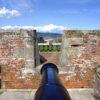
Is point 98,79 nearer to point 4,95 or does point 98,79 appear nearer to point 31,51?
point 31,51

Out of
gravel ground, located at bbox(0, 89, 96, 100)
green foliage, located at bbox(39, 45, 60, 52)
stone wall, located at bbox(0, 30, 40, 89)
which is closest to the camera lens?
gravel ground, located at bbox(0, 89, 96, 100)

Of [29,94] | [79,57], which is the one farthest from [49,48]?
[29,94]

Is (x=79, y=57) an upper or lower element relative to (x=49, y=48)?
lower

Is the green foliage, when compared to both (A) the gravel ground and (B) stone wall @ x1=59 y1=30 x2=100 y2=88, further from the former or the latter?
(A) the gravel ground

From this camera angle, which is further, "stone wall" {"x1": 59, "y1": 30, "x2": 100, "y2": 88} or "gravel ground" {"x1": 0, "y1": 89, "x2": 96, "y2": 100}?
"stone wall" {"x1": 59, "y1": 30, "x2": 100, "y2": 88}

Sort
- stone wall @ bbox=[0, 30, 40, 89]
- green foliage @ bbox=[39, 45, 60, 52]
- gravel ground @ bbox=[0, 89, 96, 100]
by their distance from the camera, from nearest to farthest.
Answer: gravel ground @ bbox=[0, 89, 96, 100]
stone wall @ bbox=[0, 30, 40, 89]
green foliage @ bbox=[39, 45, 60, 52]

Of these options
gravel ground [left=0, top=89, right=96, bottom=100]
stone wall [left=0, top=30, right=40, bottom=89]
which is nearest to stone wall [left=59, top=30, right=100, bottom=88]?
gravel ground [left=0, top=89, right=96, bottom=100]

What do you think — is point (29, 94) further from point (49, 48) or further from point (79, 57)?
point (49, 48)

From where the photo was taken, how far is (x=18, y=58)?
9922 mm

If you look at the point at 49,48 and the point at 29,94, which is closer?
the point at 29,94

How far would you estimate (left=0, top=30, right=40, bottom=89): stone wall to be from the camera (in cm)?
978

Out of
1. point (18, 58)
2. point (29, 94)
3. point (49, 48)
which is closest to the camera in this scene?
point (29, 94)

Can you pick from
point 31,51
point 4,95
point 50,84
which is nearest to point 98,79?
point 31,51

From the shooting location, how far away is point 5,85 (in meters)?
10.0
